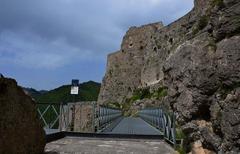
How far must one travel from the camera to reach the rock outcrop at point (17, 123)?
6.62m

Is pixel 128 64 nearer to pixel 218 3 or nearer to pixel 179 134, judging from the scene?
pixel 179 134

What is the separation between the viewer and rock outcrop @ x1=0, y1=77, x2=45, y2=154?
662 cm

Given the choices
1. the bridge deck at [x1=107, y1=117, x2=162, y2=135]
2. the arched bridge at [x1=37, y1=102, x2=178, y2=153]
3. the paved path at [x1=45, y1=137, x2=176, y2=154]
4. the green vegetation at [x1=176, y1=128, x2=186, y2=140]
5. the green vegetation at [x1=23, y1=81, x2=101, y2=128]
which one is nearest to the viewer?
the green vegetation at [x1=176, y1=128, x2=186, y2=140]

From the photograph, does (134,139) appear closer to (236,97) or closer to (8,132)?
(8,132)

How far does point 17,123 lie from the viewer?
7.03 m

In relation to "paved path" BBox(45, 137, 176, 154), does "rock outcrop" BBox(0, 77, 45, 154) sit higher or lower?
higher

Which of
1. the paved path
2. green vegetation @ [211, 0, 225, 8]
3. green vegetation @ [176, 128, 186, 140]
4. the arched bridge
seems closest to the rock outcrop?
the paved path

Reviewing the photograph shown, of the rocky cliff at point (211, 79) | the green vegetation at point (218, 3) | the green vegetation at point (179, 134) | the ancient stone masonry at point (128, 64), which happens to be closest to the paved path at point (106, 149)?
the green vegetation at point (179, 134)

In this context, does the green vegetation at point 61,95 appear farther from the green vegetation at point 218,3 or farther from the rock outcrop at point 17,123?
the green vegetation at point 218,3

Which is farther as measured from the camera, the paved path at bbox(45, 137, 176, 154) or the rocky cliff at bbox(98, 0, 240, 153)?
the paved path at bbox(45, 137, 176, 154)

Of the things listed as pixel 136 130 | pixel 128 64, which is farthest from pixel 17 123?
pixel 128 64

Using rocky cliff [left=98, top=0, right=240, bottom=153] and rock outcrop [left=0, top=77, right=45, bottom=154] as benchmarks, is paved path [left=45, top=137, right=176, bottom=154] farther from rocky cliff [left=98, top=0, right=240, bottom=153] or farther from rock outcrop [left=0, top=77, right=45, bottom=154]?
rocky cliff [left=98, top=0, right=240, bottom=153]

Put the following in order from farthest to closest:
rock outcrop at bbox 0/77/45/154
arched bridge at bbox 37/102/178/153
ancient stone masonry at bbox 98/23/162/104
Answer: ancient stone masonry at bbox 98/23/162/104 → arched bridge at bbox 37/102/178/153 → rock outcrop at bbox 0/77/45/154

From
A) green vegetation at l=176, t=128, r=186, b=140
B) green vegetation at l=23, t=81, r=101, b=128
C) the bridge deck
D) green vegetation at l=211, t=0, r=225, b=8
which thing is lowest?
green vegetation at l=176, t=128, r=186, b=140
